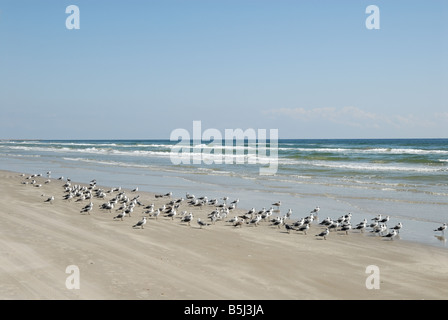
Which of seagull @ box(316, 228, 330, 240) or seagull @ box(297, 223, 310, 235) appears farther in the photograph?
seagull @ box(297, 223, 310, 235)

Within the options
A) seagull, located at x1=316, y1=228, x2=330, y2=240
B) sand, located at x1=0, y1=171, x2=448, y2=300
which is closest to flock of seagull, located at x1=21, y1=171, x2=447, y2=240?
seagull, located at x1=316, y1=228, x2=330, y2=240

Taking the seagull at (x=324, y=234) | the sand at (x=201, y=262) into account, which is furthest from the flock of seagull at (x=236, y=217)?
the sand at (x=201, y=262)

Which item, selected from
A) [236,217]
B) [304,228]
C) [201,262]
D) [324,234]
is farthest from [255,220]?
[201,262]

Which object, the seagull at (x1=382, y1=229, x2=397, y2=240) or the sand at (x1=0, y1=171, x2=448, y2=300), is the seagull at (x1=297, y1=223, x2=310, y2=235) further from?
the seagull at (x1=382, y1=229, x2=397, y2=240)

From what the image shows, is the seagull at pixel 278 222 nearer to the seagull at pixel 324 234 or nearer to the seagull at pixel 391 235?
the seagull at pixel 324 234

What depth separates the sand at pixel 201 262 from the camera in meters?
8.05

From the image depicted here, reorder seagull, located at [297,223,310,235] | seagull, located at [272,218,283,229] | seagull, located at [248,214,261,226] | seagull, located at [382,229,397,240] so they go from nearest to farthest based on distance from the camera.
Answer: seagull, located at [382,229,397,240] < seagull, located at [297,223,310,235] < seagull, located at [272,218,283,229] < seagull, located at [248,214,261,226]

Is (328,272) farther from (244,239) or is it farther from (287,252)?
(244,239)

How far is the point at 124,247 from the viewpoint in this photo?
11.0m

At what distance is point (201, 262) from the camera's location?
391 inches

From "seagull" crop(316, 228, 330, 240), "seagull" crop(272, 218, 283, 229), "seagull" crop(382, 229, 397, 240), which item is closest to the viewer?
"seagull" crop(382, 229, 397, 240)

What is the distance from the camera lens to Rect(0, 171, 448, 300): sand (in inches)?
317

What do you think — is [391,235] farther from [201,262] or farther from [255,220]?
[201,262]

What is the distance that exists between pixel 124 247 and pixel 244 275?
3.50m
